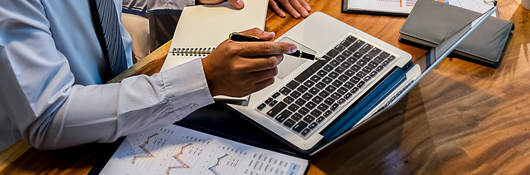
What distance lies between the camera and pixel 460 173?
83cm

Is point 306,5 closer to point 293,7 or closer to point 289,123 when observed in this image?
point 293,7

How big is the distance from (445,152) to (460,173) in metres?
0.05

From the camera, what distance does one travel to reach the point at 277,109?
90 cm

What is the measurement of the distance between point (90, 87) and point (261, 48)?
34 centimetres

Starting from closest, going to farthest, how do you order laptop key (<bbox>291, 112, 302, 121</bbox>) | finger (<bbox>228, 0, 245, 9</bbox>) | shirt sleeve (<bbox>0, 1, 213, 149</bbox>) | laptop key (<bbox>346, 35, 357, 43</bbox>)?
shirt sleeve (<bbox>0, 1, 213, 149</bbox>) < laptop key (<bbox>291, 112, 302, 121</bbox>) < laptop key (<bbox>346, 35, 357, 43</bbox>) < finger (<bbox>228, 0, 245, 9</bbox>)

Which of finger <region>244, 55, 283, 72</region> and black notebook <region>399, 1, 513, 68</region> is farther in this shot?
black notebook <region>399, 1, 513, 68</region>

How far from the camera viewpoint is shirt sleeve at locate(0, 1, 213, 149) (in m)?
0.77

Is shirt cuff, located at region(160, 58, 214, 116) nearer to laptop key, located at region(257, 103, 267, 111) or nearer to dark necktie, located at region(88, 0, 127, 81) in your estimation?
laptop key, located at region(257, 103, 267, 111)

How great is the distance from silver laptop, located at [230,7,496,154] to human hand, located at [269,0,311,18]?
10 centimetres

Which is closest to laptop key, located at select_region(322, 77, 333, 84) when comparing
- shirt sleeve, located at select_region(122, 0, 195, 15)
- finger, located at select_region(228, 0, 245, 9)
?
finger, located at select_region(228, 0, 245, 9)

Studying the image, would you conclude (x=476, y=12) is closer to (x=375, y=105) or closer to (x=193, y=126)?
(x=375, y=105)

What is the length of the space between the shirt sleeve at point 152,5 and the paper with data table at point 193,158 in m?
0.52

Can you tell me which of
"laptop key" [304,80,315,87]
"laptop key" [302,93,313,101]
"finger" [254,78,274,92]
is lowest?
"laptop key" [302,93,313,101]

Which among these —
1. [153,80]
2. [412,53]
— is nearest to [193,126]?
[153,80]
